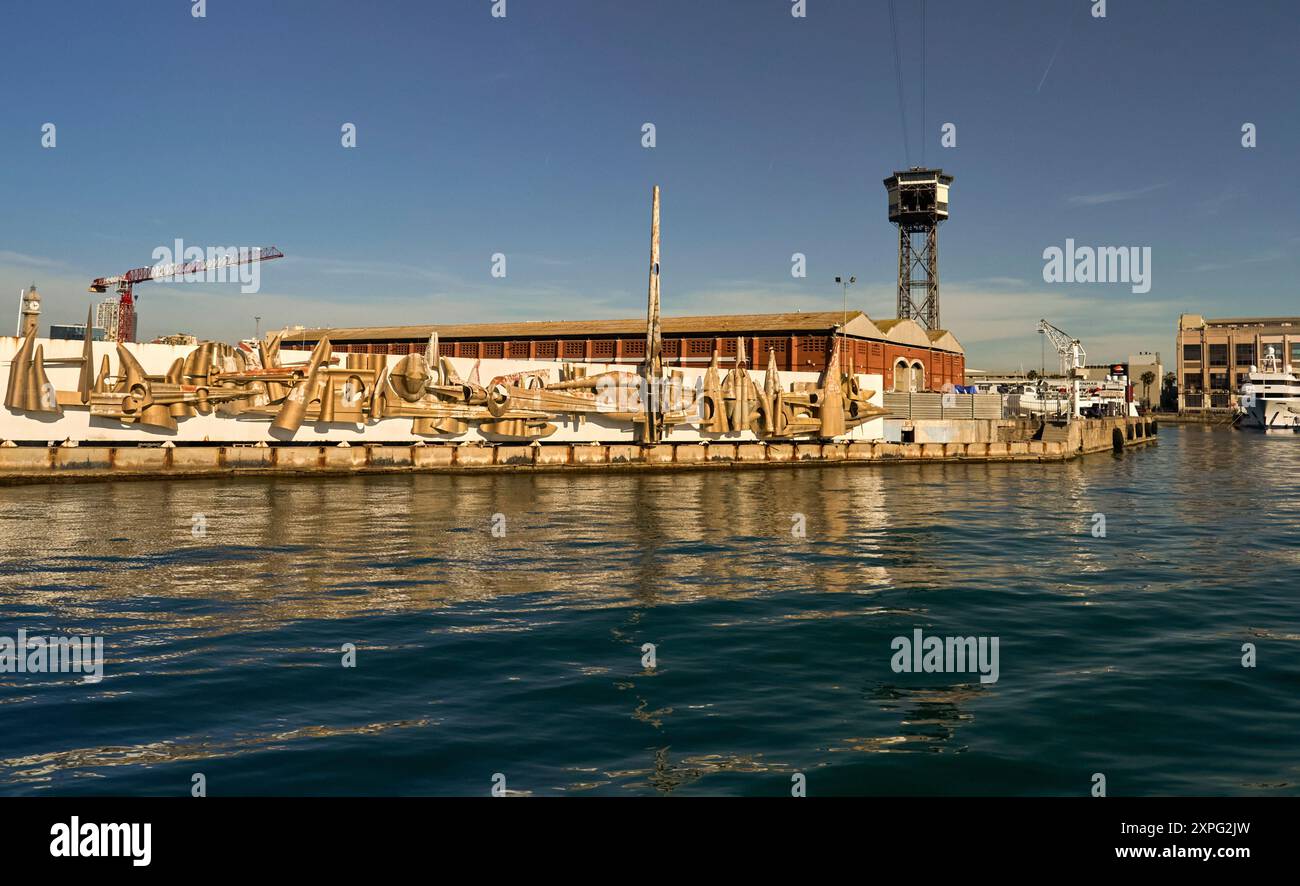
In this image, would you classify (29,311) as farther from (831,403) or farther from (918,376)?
(918,376)

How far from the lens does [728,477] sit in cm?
5903

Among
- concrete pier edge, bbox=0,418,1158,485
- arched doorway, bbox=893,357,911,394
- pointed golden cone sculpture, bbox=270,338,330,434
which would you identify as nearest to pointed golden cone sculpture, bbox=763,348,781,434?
concrete pier edge, bbox=0,418,1158,485

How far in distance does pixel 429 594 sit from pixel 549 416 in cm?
4200

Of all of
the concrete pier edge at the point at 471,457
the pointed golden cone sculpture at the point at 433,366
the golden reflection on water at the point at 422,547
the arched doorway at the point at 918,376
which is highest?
the arched doorway at the point at 918,376

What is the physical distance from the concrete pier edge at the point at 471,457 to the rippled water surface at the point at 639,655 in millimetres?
13501

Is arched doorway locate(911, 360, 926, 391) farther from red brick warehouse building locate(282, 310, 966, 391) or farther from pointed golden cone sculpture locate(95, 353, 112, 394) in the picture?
pointed golden cone sculpture locate(95, 353, 112, 394)

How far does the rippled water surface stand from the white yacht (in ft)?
462

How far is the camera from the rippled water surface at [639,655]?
10000 millimetres

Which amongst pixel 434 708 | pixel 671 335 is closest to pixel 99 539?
pixel 434 708

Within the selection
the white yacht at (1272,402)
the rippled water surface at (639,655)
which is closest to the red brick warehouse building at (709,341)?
the rippled water surface at (639,655)

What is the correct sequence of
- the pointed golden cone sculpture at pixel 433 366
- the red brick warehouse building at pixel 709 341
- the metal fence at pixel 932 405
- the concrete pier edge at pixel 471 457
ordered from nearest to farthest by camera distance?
the concrete pier edge at pixel 471 457, the pointed golden cone sculpture at pixel 433 366, the metal fence at pixel 932 405, the red brick warehouse building at pixel 709 341

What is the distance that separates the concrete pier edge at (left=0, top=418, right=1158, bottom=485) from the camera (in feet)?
152
